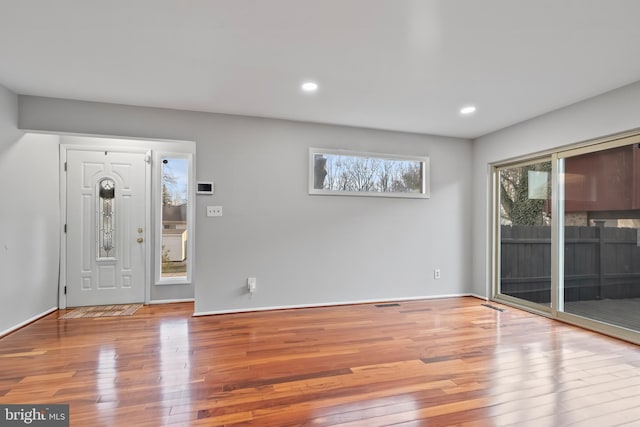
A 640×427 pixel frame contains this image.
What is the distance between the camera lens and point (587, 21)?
79.3 inches

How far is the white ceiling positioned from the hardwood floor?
2448mm

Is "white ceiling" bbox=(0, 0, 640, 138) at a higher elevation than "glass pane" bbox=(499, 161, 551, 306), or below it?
higher

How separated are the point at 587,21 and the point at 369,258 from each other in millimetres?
3174

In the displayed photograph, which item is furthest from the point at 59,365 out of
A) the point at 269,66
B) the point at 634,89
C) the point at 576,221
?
the point at 634,89

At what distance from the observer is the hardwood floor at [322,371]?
5.99ft

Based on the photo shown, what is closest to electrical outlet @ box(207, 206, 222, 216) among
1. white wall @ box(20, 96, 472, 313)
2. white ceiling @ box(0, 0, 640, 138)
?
white wall @ box(20, 96, 472, 313)

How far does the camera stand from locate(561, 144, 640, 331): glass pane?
10.1 ft

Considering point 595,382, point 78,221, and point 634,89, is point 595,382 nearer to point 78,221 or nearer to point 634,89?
point 634,89

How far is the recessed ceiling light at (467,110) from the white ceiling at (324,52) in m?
0.11

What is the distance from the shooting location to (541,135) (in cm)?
380

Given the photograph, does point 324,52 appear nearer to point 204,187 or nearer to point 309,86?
point 309,86

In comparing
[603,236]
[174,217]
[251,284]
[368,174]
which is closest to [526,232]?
[603,236]

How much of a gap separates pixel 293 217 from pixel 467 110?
97.9 inches

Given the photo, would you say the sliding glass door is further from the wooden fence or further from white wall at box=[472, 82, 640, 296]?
white wall at box=[472, 82, 640, 296]
